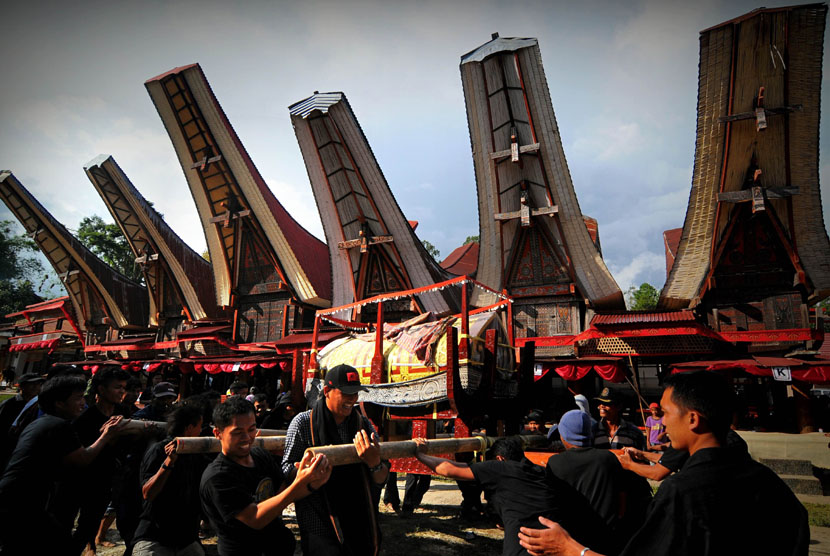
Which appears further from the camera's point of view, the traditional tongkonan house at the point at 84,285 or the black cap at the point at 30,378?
the traditional tongkonan house at the point at 84,285

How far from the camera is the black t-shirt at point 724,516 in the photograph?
1.52m

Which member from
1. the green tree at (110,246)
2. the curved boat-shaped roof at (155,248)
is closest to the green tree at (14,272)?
the green tree at (110,246)

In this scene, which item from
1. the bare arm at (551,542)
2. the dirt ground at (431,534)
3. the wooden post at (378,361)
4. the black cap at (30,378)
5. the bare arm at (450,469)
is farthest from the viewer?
the wooden post at (378,361)

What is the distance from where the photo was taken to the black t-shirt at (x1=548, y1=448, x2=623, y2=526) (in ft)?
8.36

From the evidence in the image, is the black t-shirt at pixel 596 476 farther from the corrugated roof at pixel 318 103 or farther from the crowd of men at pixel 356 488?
the corrugated roof at pixel 318 103

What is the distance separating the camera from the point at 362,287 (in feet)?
54.7

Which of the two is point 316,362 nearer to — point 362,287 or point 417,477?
point 417,477

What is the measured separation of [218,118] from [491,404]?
50.6 ft

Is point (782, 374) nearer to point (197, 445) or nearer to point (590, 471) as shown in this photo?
point (590, 471)

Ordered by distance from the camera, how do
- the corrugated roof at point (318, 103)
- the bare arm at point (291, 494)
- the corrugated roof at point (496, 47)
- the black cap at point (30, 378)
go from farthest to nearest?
1. the corrugated roof at point (318, 103)
2. the corrugated roof at point (496, 47)
3. the black cap at point (30, 378)
4. the bare arm at point (291, 494)

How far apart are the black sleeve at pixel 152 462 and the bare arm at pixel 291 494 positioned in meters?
1.14

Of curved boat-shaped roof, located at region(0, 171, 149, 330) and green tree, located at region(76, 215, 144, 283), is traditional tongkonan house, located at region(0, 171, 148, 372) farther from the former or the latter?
green tree, located at region(76, 215, 144, 283)

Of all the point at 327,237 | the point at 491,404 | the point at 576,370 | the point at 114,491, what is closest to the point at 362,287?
the point at 327,237

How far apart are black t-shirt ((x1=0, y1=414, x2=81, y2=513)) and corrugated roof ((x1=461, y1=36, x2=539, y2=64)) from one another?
13.3 m
